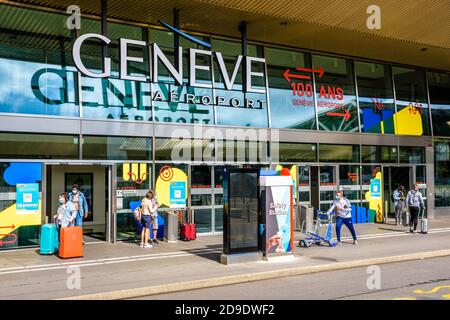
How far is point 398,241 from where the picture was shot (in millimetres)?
16141

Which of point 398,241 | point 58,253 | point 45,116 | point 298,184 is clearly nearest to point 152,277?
point 58,253

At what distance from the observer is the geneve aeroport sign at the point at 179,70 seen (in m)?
14.9

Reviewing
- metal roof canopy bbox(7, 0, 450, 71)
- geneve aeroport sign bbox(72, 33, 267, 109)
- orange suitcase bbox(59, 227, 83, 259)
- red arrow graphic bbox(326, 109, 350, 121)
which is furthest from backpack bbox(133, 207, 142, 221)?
red arrow graphic bbox(326, 109, 350, 121)

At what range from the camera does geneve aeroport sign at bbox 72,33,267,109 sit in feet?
48.8

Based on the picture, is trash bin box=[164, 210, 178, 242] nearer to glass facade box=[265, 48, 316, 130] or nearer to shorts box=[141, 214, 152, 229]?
shorts box=[141, 214, 152, 229]

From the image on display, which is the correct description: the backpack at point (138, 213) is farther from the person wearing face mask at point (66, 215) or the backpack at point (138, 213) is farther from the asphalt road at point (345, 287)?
the asphalt road at point (345, 287)

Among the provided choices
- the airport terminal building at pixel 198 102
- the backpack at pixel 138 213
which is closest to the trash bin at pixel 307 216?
the airport terminal building at pixel 198 102

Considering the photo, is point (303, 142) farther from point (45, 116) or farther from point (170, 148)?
point (45, 116)

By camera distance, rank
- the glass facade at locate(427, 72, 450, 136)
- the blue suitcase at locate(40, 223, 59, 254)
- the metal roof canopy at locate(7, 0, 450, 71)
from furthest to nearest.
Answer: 1. the glass facade at locate(427, 72, 450, 136)
2. the metal roof canopy at locate(7, 0, 450, 71)
3. the blue suitcase at locate(40, 223, 59, 254)

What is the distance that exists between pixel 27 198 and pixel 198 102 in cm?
652

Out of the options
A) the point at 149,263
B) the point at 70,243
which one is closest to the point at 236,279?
the point at 149,263

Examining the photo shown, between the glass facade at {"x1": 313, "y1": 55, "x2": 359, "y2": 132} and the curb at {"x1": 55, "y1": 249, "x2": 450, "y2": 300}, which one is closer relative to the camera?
the curb at {"x1": 55, "y1": 249, "x2": 450, "y2": 300}

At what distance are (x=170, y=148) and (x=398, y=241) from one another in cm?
792

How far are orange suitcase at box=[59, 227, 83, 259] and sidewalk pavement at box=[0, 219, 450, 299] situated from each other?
0.94 ft
